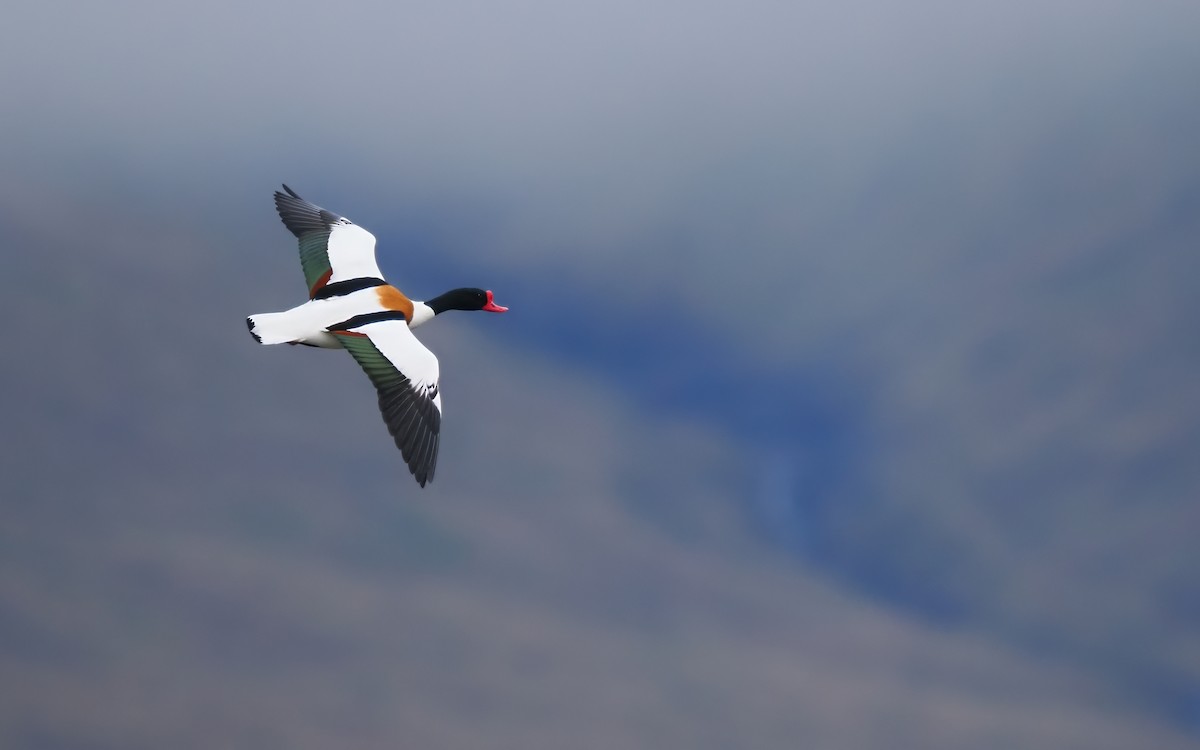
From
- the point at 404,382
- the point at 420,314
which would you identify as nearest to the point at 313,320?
the point at 404,382

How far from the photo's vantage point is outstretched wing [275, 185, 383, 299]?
85.2ft

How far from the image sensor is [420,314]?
26.2m

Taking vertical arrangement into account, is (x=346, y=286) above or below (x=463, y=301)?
below

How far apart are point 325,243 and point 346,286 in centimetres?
225

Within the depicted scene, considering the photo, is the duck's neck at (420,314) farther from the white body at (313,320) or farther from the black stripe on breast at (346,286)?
the white body at (313,320)

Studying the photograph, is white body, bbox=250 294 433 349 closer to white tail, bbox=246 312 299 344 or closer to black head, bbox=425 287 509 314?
white tail, bbox=246 312 299 344

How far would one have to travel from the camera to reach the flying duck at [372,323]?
21.7m

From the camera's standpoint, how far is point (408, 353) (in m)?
22.8

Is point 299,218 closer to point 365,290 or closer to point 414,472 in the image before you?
point 365,290

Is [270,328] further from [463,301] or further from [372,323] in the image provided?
[463,301]

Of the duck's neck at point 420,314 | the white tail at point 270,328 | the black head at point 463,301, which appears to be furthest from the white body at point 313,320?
the black head at point 463,301

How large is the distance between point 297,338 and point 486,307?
228 inches

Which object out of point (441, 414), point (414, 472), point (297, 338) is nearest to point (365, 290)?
point (297, 338)

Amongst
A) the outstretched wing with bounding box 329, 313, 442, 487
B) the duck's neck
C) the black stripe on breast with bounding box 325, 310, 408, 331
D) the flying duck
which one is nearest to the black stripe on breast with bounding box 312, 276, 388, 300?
the flying duck
